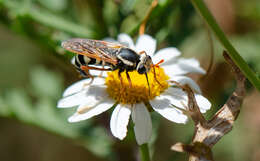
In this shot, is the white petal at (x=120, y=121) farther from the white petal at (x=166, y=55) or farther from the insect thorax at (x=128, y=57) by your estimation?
the white petal at (x=166, y=55)

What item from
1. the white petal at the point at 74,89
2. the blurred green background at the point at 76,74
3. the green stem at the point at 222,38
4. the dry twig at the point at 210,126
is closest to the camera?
the green stem at the point at 222,38

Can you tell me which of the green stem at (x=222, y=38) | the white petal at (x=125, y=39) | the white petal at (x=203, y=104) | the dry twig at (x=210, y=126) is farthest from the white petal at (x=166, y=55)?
the green stem at (x=222, y=38)

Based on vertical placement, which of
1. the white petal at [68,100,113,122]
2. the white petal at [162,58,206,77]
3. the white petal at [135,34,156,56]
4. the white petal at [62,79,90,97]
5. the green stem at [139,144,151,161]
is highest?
the white petal at [135,34,156,56]

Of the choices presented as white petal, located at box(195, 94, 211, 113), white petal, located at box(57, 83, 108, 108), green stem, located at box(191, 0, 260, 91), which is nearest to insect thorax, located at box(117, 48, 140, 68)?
white petal, located at box(57, 83, 108, 108)

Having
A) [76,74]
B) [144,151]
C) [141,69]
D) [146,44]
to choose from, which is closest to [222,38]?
[141,69]

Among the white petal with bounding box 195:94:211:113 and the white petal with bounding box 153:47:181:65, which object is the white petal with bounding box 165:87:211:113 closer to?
the white petal with bounding box 195:94:211:113

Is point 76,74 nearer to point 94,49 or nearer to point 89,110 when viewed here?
point 94,49

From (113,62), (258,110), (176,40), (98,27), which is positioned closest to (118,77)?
(113,62)
